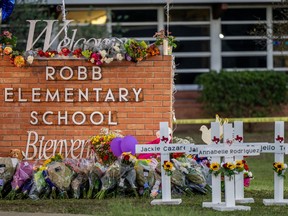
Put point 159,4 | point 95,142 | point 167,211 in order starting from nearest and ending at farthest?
point 167,211
point 95,142
point 159,4

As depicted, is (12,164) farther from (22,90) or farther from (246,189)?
(246,189)

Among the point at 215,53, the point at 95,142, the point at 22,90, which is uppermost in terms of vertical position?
the point at 215,53

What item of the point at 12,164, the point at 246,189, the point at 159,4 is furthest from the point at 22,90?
the point at 159,4

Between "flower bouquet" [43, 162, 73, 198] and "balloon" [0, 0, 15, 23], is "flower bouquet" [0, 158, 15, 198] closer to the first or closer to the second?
"flower bouquet" [43, 162, 73, 198]

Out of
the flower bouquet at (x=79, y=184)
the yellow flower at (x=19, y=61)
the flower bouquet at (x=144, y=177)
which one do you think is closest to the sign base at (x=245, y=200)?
the flower bouquet at (x=144, y=177)

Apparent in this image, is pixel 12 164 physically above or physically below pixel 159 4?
below

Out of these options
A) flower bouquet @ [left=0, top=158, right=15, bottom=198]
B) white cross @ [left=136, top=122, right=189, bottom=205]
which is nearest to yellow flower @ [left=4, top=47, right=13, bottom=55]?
flower bouquet @ [left=0, top=158, right=15, bottom=198]

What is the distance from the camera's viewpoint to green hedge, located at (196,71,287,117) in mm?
25891

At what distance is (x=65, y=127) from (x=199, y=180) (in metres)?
2.74

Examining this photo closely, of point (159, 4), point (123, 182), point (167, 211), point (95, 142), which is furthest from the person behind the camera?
point (159, 4)

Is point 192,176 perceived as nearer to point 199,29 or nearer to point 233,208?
point 233,208

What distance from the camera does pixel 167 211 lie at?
1077 cm

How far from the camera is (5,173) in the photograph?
12625 millimetres

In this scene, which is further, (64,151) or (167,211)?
(64,151)
